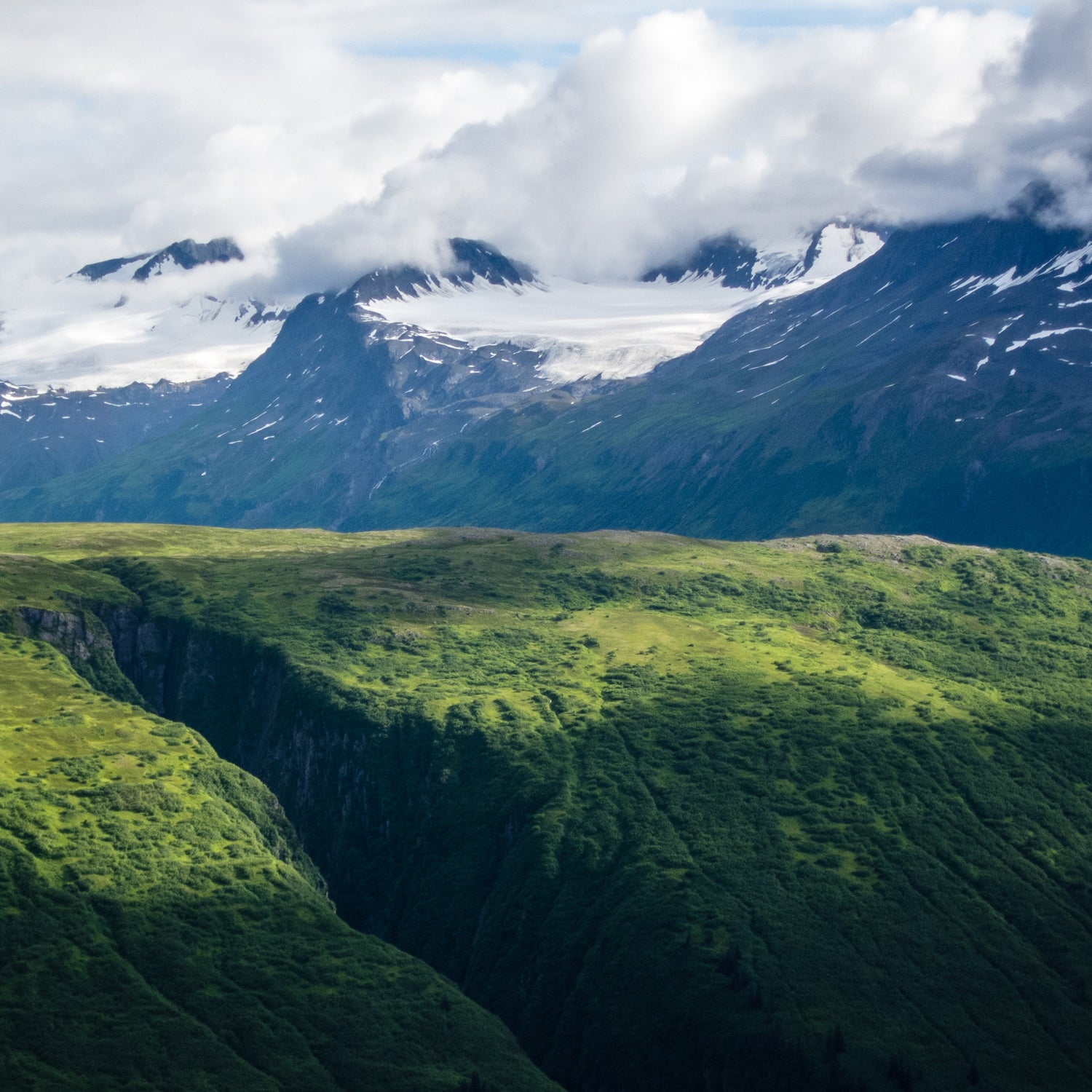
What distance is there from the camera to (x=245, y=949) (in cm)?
17812

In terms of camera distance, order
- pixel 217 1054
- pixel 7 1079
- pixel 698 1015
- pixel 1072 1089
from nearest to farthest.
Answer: pixel 7 1079 < pixel 217 1054 < pixel 1072 1089 < pixel 698 1015

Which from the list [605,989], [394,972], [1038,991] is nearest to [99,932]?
[394,972]

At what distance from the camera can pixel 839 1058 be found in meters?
173

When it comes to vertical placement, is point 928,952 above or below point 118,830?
below

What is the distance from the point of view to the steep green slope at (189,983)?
154 meters

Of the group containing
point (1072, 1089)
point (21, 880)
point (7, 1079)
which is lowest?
point (1072, 1089)

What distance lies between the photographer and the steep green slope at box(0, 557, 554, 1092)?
154375mm

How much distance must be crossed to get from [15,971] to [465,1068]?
53613 millimetres

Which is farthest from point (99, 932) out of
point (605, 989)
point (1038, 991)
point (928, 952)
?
point (1038, 991)

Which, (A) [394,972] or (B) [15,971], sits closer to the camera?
(B) [15,971]

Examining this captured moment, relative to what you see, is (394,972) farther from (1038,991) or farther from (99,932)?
(1038,991)

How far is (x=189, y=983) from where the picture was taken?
16850 cm

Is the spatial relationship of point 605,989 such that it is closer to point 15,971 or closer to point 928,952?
point 928,952

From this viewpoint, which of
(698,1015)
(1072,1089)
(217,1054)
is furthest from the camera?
(698,1015)
